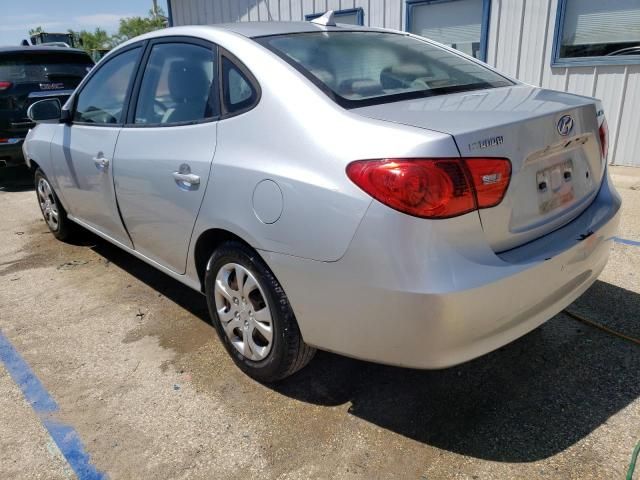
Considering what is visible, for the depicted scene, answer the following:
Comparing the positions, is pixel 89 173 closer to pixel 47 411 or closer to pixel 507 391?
pixel 47 411

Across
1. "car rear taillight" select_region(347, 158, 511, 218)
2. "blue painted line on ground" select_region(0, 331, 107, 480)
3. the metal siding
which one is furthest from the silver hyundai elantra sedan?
the metal siding

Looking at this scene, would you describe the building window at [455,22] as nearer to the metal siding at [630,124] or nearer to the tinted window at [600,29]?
the tinted window at [600,29]

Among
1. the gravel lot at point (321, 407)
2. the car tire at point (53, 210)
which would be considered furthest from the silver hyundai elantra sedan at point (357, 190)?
the car tire at point (53, 210)

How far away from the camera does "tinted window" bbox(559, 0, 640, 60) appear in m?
6.04

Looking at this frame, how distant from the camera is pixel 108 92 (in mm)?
3619

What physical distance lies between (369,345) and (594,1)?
6038 mm

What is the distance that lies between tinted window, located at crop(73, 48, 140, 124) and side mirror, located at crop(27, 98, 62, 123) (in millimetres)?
337

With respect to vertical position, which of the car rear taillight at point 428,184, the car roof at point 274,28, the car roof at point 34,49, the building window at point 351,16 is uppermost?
the building window at point 351,16

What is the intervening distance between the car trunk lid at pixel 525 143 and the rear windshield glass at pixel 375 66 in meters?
0.16

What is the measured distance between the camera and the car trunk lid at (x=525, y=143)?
1.92 meters

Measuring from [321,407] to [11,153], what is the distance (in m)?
6.55

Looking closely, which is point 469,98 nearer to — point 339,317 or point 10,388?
point 339,317

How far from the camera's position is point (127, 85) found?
3.33 meters

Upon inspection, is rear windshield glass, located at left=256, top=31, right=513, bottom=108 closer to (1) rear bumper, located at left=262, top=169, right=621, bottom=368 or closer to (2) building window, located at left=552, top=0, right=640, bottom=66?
(1) rear bumper, located at left=262, top=169, right=621, bottom=368
